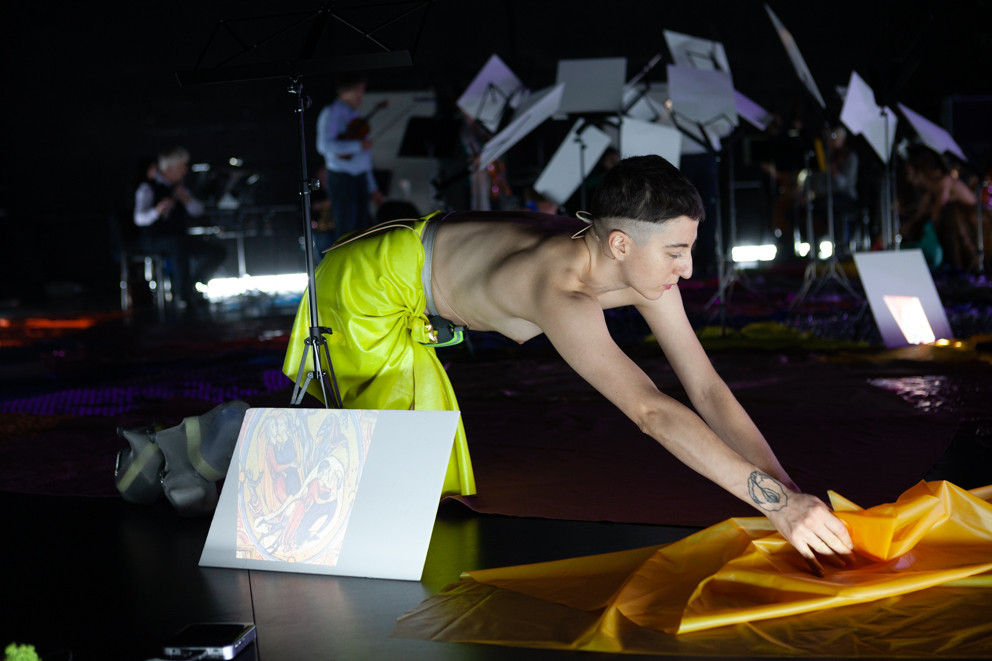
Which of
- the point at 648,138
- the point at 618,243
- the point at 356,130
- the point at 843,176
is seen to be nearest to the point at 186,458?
the point at 618,243

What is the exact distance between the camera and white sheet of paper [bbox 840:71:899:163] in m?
4.66

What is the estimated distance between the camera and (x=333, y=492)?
1871 millimetres

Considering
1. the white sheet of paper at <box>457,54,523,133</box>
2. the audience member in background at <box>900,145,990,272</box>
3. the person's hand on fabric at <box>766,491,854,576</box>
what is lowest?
the person's hand on fabric at <box>766,491,854,576</box>

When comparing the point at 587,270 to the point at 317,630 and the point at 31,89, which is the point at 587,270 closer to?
the point at 317,630

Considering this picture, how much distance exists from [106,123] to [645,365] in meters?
8.53

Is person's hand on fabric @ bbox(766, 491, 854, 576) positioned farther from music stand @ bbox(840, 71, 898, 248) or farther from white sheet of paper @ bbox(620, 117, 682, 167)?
white sheet of paper @ bbox(620, 117, 682, 167)

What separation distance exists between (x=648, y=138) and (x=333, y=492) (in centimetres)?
361

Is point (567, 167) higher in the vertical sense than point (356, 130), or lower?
lower

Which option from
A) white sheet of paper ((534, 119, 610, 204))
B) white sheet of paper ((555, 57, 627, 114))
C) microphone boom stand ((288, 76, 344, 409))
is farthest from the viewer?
white sheet of paper ((534, 119, 610, 204))

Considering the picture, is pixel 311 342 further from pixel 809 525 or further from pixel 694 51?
pixel 694 51

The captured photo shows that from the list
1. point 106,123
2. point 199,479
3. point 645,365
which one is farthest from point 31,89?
point 199,479

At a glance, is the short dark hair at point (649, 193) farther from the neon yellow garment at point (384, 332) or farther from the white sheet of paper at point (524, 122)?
the white sheet of paper at point (524, 122)

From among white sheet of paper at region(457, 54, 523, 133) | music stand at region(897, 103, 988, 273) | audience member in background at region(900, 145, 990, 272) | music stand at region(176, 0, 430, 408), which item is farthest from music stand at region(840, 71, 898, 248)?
music stand at region(176, 0, 430, 408)

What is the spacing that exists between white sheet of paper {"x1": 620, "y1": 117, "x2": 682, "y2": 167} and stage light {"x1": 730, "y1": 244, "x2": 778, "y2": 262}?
6483 millimetres
